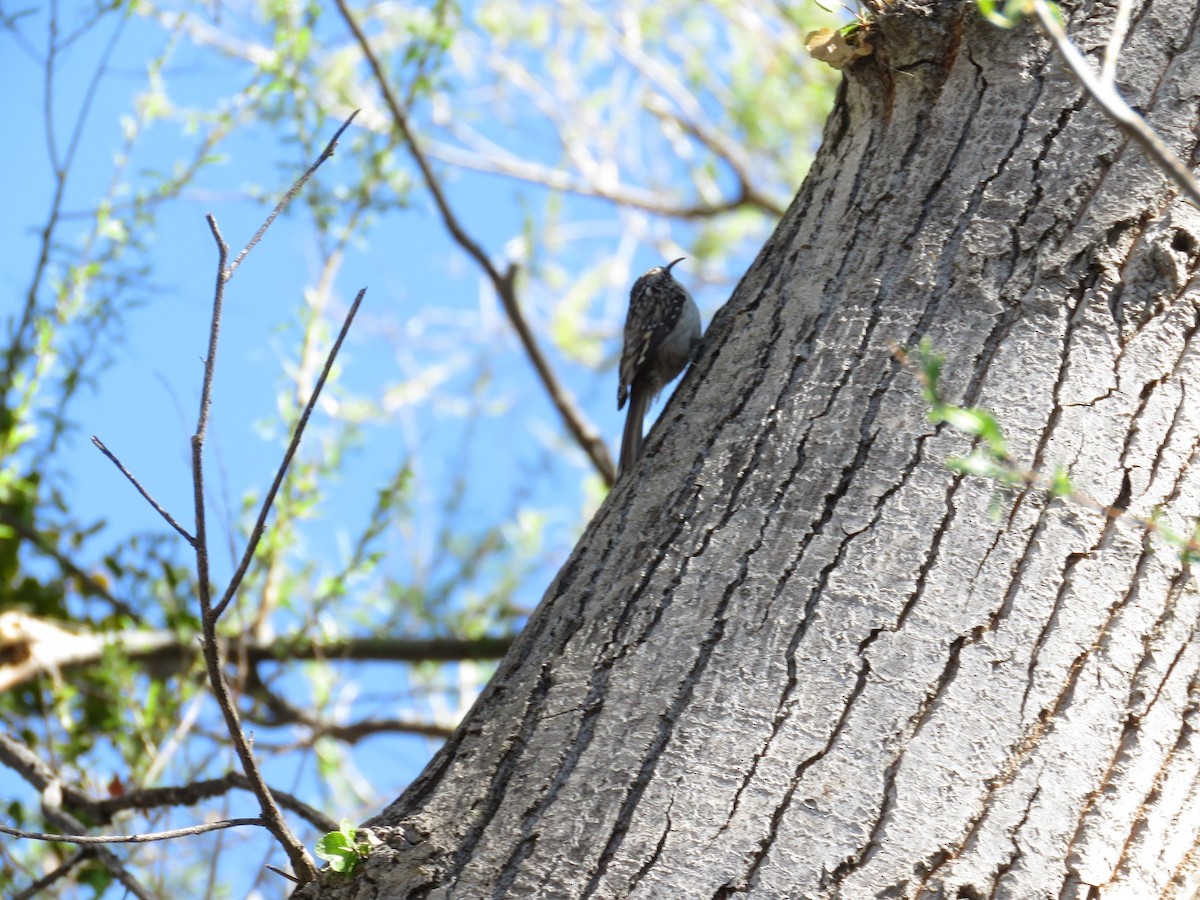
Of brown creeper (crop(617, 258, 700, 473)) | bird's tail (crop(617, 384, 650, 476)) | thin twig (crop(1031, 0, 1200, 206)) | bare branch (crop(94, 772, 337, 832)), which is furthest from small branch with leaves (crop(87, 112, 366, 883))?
brown creeper (crop(617, 258, 700, 473))

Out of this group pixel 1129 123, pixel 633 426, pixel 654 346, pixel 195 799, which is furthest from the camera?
pixel 654 346

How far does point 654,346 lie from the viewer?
5102mm

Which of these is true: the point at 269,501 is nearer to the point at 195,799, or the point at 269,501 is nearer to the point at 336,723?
the point at 195,799

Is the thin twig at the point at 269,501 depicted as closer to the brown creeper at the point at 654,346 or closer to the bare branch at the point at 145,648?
the bare branch at the point at 145,648

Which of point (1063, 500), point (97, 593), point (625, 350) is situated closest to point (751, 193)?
point (625, 350)

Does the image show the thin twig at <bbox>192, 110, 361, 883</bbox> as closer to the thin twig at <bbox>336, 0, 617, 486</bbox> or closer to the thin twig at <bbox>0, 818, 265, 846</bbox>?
the thin twig at <bbox>0, 818, 265, 846</bbox>

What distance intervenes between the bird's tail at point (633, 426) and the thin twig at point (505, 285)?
19cm

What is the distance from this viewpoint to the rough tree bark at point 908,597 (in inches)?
67.1

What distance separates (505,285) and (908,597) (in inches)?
125

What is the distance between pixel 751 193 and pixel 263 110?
327 cm

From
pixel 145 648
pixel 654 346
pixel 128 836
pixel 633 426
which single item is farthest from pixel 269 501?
pixel 654 346

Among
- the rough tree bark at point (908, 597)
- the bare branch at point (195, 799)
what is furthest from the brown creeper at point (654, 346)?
the rough tree bark at point (908, 597)

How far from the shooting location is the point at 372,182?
454 cm

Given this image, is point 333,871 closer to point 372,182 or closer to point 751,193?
point 372,182
